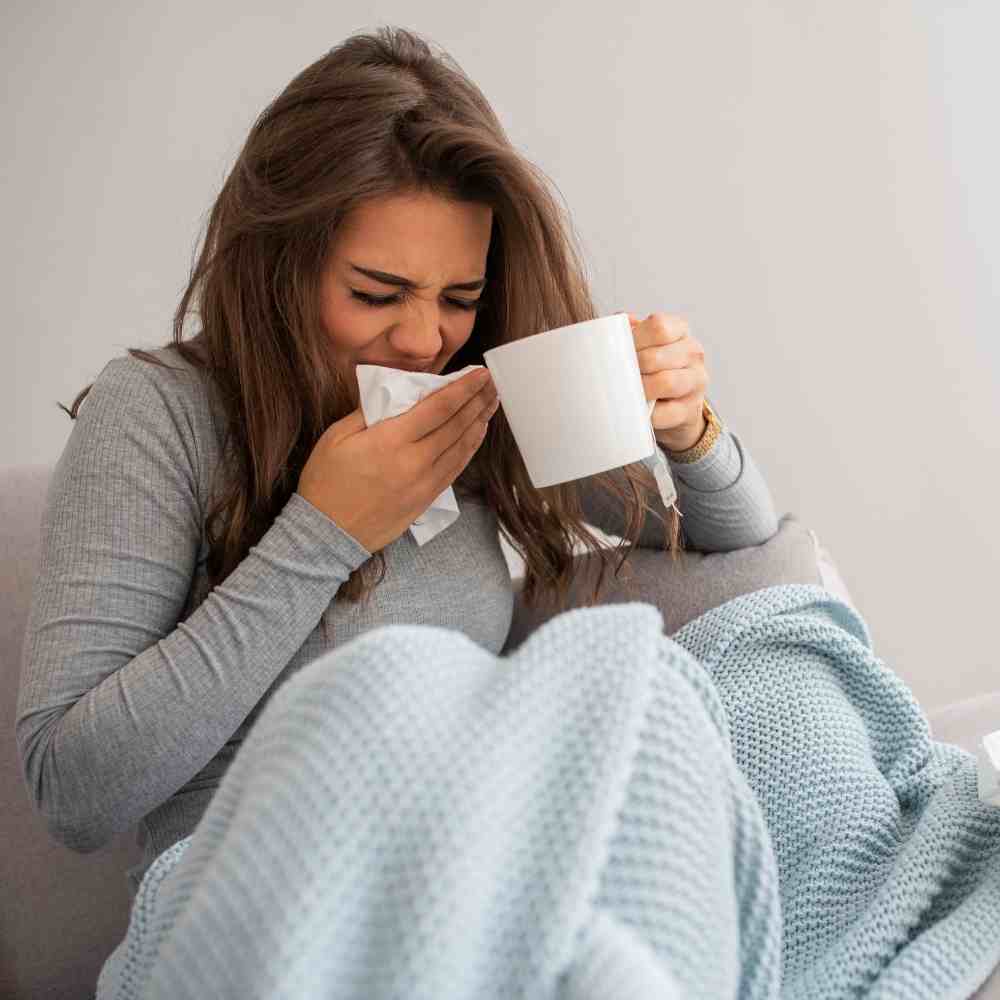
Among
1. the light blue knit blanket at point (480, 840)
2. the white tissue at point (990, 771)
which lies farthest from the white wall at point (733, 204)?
the light blue knit blanket at point (480, 840)

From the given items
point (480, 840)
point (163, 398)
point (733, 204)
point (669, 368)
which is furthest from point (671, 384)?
point (733, 204)

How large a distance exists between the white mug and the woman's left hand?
0.49 feet

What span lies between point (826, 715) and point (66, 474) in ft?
2.19

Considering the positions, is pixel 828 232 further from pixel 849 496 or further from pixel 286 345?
pixel 286 345

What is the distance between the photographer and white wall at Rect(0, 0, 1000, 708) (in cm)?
172

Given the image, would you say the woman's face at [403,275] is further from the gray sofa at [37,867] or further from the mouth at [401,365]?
the gray sofa at [37,867]

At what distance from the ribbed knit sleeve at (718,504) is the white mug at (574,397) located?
0.35 metres

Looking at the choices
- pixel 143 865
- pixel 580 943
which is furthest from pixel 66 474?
pixel 580 943

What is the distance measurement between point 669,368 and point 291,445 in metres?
0.37

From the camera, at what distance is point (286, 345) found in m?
1.11

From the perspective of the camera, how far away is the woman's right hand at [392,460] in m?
0.99

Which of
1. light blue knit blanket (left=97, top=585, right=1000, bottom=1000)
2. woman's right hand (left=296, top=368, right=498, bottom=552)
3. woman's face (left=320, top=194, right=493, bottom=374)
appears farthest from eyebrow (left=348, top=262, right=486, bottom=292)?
light blue knit blanket (left=97, top=585, right=1000, bottom=1000)

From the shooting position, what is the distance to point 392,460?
1.00 m

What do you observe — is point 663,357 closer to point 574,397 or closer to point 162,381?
point 574,397
